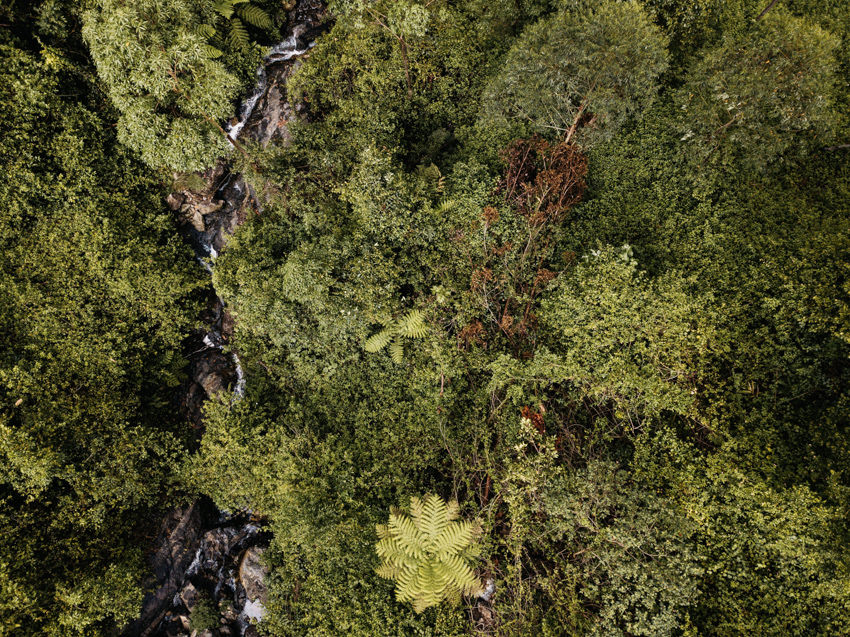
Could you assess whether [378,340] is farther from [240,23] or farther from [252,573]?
[240,23]

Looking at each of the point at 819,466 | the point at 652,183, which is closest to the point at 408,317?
the point at 652,183

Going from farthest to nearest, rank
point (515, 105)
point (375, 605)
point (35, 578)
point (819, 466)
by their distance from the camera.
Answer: point (515, 105) < point (35, 578) < point (375, 605) < point (819, 466)

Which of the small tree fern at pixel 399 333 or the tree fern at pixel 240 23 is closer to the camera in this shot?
the small tree fern at pixel 399 333

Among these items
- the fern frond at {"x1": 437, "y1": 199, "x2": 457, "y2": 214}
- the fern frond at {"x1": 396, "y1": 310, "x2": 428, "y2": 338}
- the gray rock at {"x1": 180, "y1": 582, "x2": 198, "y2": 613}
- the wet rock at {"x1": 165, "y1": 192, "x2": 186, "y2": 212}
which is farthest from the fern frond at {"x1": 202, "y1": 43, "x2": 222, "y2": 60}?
the gray rock at {"x1": 180, "y1": 582, "x2": 198, "y2": 613}

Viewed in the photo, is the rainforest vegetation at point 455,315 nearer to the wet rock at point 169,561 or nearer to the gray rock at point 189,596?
the wet rock at point 169,561

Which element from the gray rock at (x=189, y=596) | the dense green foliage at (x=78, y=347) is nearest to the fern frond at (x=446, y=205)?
the dense green foliage at (x=78, y=347)

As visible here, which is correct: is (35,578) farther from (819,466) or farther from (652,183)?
(652,183)
